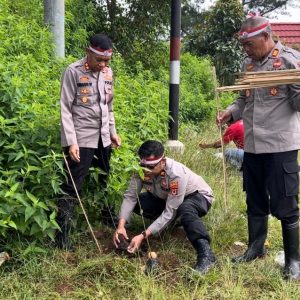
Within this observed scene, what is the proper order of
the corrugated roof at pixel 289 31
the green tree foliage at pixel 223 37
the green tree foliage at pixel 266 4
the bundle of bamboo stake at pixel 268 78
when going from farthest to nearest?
the green tree foliage at pixel 266 4, the corrugated roof at pixel 289 31, the green tree foliage at pixel 223 37, the bundle of bamboo stake at pixel 268 78

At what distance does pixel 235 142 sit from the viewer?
19.7 feet

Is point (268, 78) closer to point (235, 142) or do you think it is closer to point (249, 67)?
point (249, 67)

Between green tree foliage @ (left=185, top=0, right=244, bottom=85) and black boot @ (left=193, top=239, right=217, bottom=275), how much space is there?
9382 millimetres

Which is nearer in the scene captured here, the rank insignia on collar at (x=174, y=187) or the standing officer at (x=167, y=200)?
the standing officer at (x=167, y=200)

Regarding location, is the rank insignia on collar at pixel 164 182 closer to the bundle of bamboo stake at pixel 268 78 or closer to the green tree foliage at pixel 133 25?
the bundle of bamboo stake at pixel 268 78

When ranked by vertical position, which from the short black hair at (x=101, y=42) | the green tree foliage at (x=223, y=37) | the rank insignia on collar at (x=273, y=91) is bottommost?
the rank insignia on collar at (x=273, y=91)

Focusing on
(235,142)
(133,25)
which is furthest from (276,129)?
(133,25)

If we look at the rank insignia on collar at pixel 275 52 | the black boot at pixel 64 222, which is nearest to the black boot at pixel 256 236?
Answer: the rank insignia on collar at pixel 275 52

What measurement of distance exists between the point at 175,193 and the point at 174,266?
57 centimetres

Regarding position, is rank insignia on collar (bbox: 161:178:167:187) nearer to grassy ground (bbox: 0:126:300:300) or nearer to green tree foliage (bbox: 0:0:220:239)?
green tree foliage (bbox: 0:0:220:239)

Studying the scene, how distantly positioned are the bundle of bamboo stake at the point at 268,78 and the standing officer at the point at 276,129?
138 mm

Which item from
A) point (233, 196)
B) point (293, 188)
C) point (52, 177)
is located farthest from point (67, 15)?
point (293, 188)

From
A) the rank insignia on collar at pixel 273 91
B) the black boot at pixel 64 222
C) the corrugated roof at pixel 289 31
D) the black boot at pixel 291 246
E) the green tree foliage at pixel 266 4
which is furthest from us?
the green tree foliage at pixel 266 4

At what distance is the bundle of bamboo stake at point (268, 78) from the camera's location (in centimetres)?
308
